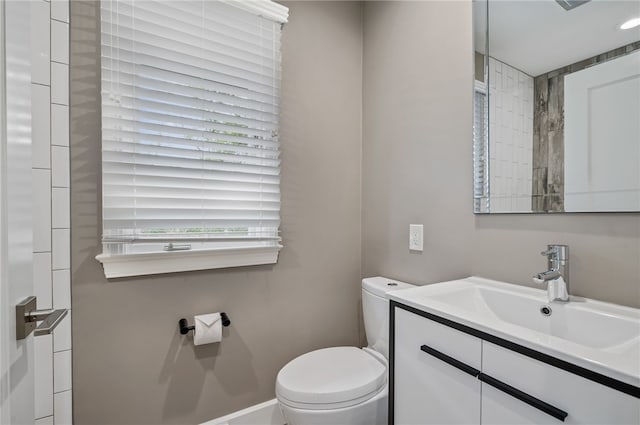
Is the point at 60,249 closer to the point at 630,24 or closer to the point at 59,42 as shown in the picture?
the point at 59,42

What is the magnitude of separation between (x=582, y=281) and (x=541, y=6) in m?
0.95

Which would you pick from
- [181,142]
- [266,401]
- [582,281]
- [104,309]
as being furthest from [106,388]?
[582,281]

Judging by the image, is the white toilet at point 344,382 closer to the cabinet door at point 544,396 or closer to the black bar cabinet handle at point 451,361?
the black bar cabinet handle at point 451,361

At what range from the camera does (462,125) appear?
136 cm

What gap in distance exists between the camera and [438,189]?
1.46 meters

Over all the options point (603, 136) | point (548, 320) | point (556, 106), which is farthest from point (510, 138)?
point (548, 320)

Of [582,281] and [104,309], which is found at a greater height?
[582,281]

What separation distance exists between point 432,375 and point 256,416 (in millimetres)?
1052

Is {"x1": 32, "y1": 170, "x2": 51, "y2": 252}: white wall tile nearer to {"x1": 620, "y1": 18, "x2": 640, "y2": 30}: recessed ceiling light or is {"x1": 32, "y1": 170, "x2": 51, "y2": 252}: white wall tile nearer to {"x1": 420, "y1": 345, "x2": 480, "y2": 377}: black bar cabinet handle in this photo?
{"x1": 420, "y1": 345, "x2": 480, "y2": 377}: black bar cabinet handle

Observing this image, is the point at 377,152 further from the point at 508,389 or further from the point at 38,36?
the point at 38,36

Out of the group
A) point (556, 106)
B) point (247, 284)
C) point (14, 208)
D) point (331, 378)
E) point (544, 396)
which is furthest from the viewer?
point (247, 284)

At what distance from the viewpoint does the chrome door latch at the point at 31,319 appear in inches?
22.1

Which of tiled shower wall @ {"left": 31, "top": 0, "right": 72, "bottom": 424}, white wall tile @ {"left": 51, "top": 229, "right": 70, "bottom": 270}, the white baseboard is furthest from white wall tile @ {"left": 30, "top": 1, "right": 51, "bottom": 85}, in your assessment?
the white baseboard

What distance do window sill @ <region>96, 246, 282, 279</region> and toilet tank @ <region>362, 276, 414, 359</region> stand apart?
1.64 feet
